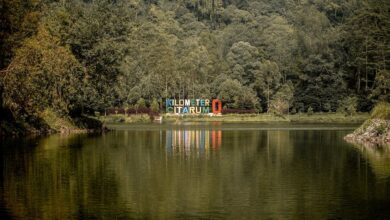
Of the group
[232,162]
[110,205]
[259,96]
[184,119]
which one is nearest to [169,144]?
[232,162]

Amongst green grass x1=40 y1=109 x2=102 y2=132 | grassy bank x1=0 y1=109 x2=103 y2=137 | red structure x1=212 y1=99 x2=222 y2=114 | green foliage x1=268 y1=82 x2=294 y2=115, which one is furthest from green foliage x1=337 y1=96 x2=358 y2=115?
green grass x1=40 y1=109 x2=102 y2=132

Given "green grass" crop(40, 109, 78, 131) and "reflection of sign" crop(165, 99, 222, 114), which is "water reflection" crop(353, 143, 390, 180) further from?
"reflection of sign" crop(165, 99, 222, 114)

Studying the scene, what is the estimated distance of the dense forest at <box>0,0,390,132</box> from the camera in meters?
53.4

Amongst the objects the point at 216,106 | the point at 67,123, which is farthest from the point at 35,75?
the point at 216,106

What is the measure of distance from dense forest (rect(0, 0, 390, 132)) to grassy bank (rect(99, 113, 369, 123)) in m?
3.31

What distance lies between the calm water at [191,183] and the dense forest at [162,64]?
921 cm

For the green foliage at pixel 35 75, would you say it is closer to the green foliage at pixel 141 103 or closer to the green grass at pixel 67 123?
the green grass at pixel 67 123

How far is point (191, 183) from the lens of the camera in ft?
94.8

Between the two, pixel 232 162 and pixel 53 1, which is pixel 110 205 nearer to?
pixel 232 162

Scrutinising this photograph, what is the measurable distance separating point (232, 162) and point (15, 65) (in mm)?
20077

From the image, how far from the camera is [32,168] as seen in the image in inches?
1330

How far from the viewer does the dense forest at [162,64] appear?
53406mm

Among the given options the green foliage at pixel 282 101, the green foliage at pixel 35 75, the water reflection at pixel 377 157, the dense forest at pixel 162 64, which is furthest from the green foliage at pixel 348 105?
the green foliage at pixel 35 75

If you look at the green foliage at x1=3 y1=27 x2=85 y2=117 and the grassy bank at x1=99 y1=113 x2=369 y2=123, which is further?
the grassy bank at x1=99 y1=113 x2=369 y2=123
